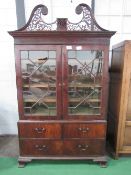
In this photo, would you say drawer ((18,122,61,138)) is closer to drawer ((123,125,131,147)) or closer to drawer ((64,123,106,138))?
drawer ((64,123,106,138))

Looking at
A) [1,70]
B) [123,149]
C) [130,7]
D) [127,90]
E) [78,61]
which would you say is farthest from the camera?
[1,70]

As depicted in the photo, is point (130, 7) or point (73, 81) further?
point (130, 7)

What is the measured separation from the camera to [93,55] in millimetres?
2119

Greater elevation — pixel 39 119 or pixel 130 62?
pixel 130 62

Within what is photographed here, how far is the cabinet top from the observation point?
1979 millimetres

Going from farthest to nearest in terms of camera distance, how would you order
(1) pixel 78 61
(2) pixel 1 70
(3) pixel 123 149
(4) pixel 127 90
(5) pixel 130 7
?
(2) pixel 1 70, (5) pixel 130 7, (3) pixel 123 149, (4) pixel 127 90, (1) pixel 78 61

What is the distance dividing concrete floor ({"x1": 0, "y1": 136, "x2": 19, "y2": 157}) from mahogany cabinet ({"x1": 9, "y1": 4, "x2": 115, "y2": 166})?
0.34 metres

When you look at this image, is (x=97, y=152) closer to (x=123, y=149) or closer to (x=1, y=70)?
(x=123, y=149)

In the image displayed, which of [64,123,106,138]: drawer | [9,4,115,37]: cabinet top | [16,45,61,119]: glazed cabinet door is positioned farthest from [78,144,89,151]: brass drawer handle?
[9,4,115,37]: cabinet top

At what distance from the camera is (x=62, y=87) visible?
2.16m

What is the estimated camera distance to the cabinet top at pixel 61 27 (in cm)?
198

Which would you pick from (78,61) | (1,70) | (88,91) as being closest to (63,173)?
(88,91)

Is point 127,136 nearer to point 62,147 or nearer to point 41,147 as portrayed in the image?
point 62,147

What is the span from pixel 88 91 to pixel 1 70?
152 cm
